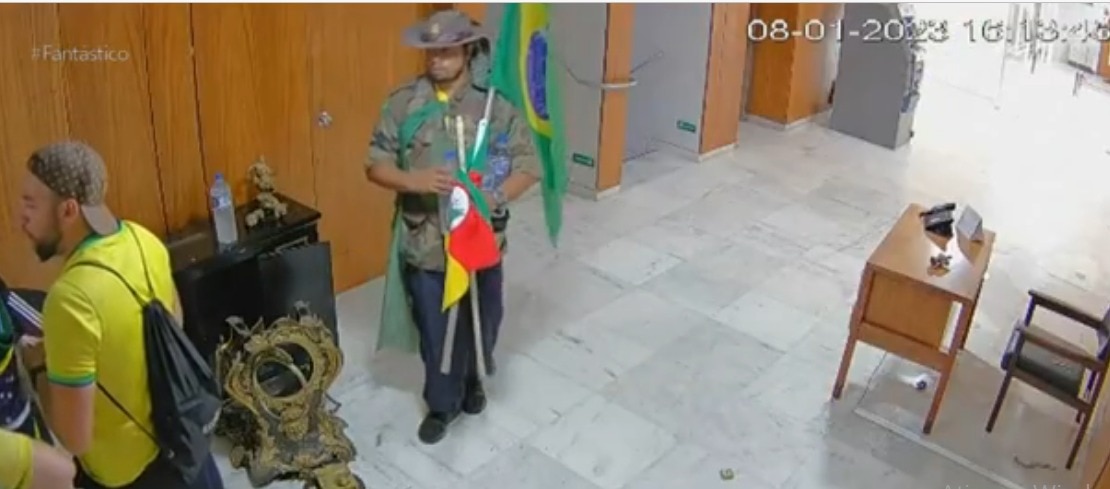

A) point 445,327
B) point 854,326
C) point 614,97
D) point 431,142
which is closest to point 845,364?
point 854,326

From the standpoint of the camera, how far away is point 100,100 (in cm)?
393

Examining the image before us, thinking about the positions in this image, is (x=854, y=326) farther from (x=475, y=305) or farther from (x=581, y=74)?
(x=581, y=74)

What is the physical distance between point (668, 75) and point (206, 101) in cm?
376

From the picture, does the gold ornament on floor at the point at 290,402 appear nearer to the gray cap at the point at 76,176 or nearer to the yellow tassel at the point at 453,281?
the yellow tassel at the point at 453,281

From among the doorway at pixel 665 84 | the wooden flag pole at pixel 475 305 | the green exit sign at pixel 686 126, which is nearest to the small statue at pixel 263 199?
the wooden flag pole at pixel 475 305

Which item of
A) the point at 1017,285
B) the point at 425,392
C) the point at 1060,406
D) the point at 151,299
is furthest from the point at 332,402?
the point at 1017,285

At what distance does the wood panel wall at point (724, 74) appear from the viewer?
6992 millimetres

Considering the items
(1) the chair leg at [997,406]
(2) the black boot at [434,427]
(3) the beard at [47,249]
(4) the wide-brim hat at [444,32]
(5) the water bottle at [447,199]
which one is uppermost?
(4) the wide-brim hat at [444,32]

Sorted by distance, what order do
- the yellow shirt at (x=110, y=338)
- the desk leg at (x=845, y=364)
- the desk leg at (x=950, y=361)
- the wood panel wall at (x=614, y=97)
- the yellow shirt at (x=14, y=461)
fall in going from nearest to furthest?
the yellow shirt at (x=14, y=461), the yellow shirt at (x=110, y=338), the desk leg at (x=950, y=361), the desk leg at (x=845, y=364), the wood panel wall at (x=614, y=97)

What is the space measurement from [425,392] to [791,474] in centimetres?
145

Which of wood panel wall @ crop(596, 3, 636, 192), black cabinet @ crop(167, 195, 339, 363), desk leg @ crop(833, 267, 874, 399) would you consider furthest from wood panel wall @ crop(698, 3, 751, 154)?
black cabinet @ crop(167, 195, 339, 363)

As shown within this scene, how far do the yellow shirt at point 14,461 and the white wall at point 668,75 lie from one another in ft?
17.7

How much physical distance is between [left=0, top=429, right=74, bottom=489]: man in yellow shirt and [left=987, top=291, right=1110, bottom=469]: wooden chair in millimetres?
3401

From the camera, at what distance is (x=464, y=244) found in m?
3.79
